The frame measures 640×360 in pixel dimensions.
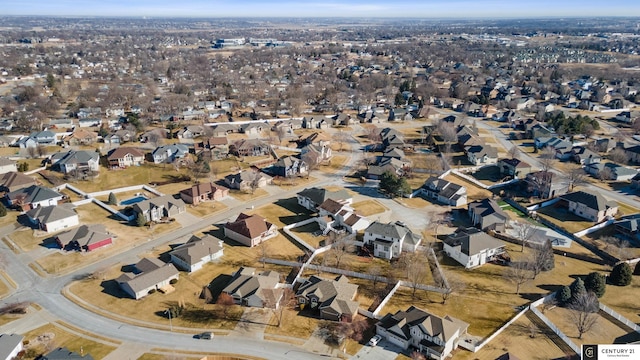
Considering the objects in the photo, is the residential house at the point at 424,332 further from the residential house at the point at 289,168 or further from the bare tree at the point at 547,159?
the bare tree at the point at 547,159

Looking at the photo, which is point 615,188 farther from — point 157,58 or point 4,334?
point 157,58

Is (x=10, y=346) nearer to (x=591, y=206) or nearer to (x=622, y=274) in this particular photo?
(x=622, y=274)

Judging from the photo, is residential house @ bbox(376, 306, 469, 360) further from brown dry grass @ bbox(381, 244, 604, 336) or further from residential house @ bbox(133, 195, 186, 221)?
residential house @ bbox(133, 195, 186, 221)

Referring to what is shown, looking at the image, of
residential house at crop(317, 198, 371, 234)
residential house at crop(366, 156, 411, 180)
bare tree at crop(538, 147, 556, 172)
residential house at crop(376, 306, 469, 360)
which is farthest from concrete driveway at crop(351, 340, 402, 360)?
bare tree at crop(538, 147, 556, 172)

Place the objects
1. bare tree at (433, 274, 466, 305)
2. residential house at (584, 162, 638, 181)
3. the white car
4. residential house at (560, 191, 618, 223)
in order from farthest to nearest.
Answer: residential house at (584, 162, 638, 181) → residential house at (560, 191, 618, 223) → bare tree at (433, 274, 466, 305) → the white car

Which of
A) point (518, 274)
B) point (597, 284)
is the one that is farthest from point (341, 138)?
point (597, 284)

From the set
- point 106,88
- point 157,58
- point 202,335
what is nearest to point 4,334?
point 202,335
